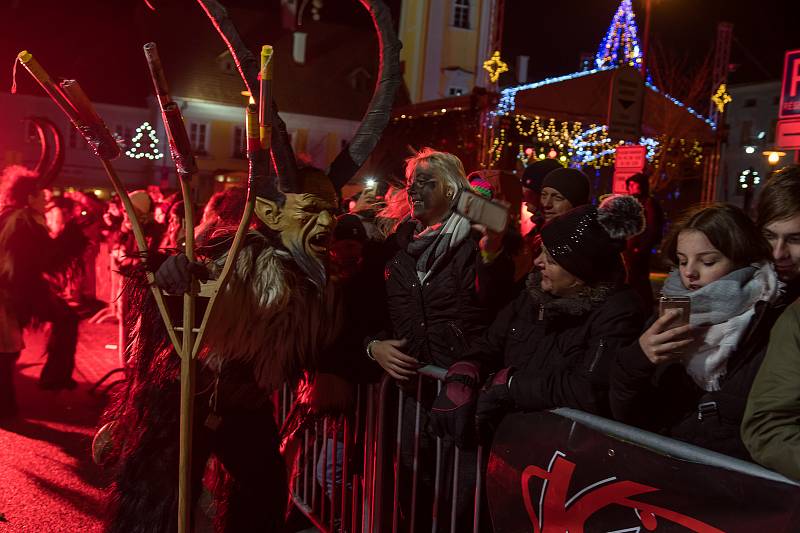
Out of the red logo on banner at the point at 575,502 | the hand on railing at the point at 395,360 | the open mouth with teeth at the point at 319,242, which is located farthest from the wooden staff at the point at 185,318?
the red logo on banner at the point at 575,502

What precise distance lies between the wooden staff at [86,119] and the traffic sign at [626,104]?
9.00 metres

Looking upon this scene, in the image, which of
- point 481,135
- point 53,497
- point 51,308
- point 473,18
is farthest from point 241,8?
point 53,497

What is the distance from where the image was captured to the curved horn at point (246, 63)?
2.84m

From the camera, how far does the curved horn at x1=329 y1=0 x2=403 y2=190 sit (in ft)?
10.6

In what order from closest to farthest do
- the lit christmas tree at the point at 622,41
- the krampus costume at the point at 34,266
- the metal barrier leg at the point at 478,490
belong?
1. the metal barrier leg at the point at 478,490
2. the krampus costume at the point at 34,266
3. the lit christmas tree at the point at 622,41

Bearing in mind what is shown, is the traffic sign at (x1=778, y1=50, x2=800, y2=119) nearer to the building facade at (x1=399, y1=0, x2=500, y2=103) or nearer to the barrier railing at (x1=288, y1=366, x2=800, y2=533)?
the barrier railing at (x1=288, y1=366, x2=800, y2=533)

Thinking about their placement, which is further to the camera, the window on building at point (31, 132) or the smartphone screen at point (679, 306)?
the window on building at point (31, 132)

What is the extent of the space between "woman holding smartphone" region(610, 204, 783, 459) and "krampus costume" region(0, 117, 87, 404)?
5.80 m

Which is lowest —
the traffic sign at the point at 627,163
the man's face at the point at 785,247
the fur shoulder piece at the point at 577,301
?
the fur shoulder piece at the point at 577,301

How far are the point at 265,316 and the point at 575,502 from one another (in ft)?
4.80

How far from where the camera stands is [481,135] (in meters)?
12.0

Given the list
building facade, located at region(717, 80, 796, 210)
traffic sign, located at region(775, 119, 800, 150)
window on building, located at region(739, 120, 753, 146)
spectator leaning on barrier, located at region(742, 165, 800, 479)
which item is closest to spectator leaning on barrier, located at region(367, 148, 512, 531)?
spectator leaning on barrier, located at region(742, 165, 800, 479)

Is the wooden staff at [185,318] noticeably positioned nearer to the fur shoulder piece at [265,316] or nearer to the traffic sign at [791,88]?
the fur shoulder piece at [265,316]

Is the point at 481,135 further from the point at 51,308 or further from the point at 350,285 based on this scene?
the point at 350,285
